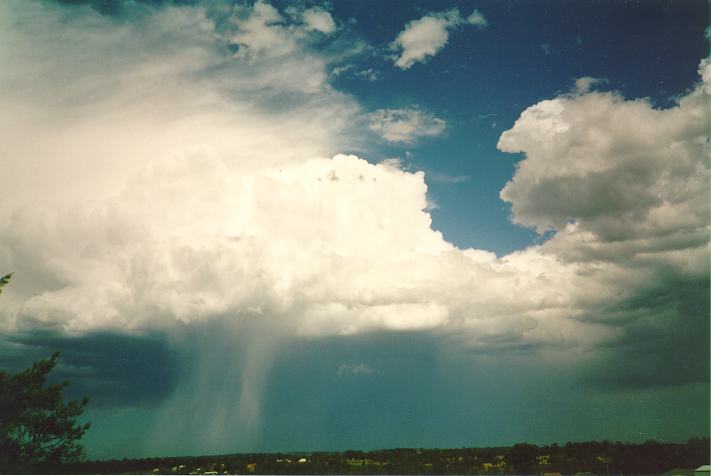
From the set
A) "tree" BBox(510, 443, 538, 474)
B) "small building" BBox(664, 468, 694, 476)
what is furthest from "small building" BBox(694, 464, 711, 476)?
"tree" BBox(510, 443, 538, 474)

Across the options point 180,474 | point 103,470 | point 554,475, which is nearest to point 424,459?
point 554,475

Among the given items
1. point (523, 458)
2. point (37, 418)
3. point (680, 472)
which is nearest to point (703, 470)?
point (680, 472)

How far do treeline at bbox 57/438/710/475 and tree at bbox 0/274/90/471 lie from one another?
0.75 metres

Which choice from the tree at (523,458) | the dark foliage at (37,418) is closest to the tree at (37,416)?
the dark foliage at (37,418)

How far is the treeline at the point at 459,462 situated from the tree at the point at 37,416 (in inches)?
29.5

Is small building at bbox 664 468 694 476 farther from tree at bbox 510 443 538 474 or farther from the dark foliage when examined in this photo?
the dark foliage

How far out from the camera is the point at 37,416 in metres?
15.4

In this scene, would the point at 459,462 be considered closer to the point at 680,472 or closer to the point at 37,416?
the point at 680,472

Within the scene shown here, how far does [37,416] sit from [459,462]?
13.1 m

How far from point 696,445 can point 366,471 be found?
891 centimetres

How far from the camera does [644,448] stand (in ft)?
50.1

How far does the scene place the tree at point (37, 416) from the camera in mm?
14742

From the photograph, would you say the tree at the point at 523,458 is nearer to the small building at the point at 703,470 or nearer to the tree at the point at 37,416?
the small building at the point at 703,470

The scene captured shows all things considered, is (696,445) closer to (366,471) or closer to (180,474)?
(366,471)
